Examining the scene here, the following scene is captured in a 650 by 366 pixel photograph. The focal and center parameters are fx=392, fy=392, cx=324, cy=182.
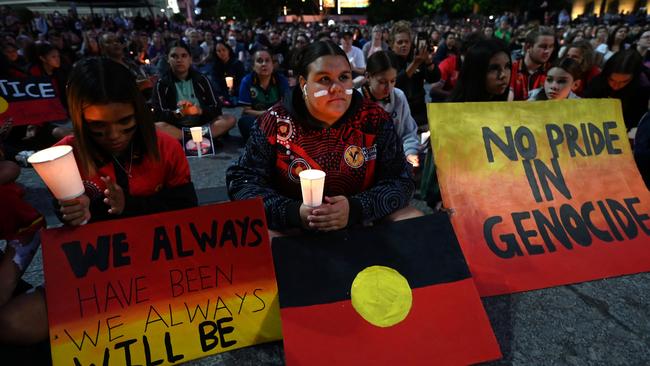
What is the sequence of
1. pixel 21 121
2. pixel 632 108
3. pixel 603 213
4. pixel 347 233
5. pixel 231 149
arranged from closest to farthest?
1. pixel 347 233
2. pixel 603 213
3. pixel 632 108
4. pixel 21 121
5. pixel 231 149

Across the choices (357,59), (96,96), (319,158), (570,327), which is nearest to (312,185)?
(319,158)

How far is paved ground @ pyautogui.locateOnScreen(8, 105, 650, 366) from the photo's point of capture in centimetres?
181

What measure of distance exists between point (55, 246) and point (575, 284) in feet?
A: 8.73

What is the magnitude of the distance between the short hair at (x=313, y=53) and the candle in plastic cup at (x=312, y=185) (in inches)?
25.9

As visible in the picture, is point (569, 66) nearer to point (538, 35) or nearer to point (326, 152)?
point (538, 35)

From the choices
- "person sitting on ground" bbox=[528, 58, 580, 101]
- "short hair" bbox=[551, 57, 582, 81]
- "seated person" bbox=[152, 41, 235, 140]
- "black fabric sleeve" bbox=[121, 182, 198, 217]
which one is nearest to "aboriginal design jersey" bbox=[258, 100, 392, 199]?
"black fabric sleeve" bbox=[121, 182, 198, 217]

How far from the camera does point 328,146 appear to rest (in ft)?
7.03

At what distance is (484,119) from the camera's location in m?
2.52

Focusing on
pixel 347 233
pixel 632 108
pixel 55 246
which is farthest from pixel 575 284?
pixel 632 108

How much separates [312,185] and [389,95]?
2083 mm

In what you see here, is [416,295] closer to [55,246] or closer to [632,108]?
[55,246]

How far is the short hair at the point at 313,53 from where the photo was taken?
2.01 m

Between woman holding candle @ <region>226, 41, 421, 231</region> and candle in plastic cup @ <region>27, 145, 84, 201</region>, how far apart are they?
787 mm

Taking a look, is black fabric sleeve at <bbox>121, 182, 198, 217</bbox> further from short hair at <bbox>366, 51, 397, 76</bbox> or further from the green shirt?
the green shirt
